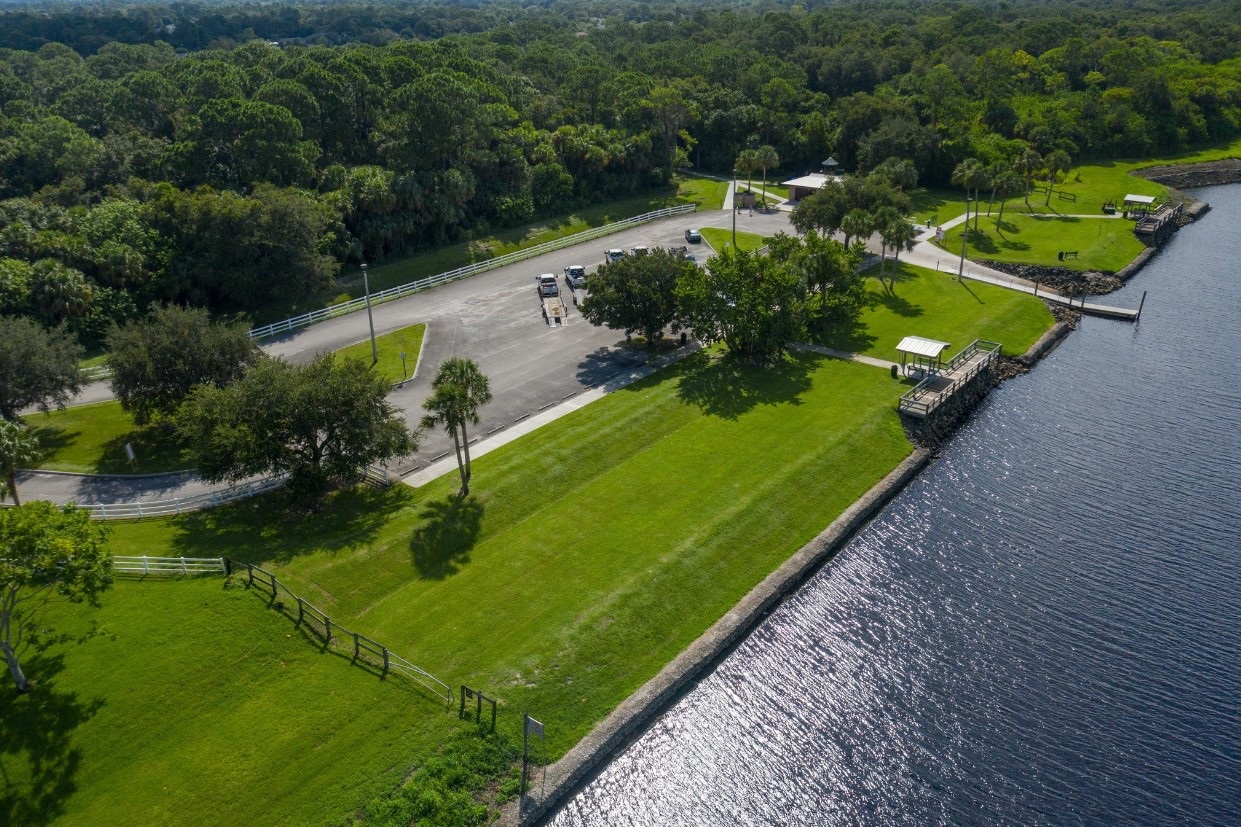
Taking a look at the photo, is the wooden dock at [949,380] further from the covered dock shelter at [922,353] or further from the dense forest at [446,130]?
the dense forest at [446,130]

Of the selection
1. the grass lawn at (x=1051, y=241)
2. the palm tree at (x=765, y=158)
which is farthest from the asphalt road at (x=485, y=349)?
the grass lawn at (x=1051, y=241)

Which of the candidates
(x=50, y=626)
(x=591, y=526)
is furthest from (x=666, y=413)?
(x=50, y=626)

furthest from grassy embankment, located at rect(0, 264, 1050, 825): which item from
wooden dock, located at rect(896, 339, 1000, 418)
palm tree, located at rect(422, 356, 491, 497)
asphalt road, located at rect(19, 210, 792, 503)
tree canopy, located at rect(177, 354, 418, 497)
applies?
palm tree, located at rect(422, 356, 491, 497)

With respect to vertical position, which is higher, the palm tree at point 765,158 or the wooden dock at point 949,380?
the palm tree at point 765,158

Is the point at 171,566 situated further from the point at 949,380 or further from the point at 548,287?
the point at 949,380

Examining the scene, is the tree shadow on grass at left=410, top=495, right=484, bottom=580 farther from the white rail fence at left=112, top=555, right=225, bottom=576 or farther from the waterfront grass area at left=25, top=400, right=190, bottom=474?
the waterfront grass area at left=25, top=400, right=190, bottom=474

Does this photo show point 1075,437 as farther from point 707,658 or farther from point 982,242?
point 982,242

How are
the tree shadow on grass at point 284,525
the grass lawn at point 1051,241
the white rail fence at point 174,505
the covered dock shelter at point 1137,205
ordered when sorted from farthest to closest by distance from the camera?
the covered dock shelter at point 1137,205 → the grass lawn at point 1051,241 → the white rail fence at point 174,505 → the tree shadow on grass at point 284,525
